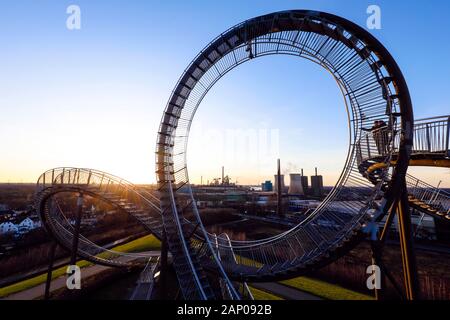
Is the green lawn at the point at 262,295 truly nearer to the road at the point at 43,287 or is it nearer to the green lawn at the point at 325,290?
the green lawn at the point at 325,290

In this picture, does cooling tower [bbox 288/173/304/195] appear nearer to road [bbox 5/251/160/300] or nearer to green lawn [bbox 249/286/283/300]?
green lawn [bbox 249/286/283/300]

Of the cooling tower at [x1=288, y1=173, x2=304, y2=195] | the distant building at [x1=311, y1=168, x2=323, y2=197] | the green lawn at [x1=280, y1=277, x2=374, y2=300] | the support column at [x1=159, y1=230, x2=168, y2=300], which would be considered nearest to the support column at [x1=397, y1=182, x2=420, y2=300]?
the green lawn at [x1=280, y1=277, x2=374, y2=300]

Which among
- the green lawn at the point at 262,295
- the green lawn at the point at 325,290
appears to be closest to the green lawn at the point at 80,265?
the green lawn at the point at 262,295

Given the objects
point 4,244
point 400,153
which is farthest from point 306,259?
point 4,244

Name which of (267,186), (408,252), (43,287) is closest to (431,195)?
(408,252)

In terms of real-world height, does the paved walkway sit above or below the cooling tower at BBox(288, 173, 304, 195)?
below

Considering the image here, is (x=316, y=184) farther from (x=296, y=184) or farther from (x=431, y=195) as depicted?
(x=431, y=195)
